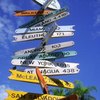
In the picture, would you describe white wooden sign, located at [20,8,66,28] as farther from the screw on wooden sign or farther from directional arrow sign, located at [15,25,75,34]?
the screw on wooden sign

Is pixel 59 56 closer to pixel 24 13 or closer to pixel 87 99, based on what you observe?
pixel 24 13

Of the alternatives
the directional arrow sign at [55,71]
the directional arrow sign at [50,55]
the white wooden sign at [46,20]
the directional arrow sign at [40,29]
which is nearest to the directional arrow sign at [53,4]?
the white wooden sign at [46,20]

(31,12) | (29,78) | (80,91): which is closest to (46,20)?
(31,12)

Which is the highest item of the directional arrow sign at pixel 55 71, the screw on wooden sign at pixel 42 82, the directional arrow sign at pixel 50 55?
the directional arrow sign at pixel 50 55

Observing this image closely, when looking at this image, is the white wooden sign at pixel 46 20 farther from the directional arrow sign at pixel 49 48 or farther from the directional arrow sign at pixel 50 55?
the directional arrow sign at pixel 50 55

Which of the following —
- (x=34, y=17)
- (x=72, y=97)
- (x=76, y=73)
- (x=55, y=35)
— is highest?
(x=34, y=17)

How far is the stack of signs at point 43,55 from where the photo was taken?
41.4 ft

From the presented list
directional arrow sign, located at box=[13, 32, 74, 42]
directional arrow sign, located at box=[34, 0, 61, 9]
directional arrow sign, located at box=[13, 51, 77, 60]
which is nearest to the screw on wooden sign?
directional arrow sign, located at box=[13, 51, 77, 60]

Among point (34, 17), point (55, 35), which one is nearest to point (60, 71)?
point (55, 35)

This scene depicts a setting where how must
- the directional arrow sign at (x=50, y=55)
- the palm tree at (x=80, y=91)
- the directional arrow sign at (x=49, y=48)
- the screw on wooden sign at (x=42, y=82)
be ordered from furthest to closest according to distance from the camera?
the palm tree at (x=80, y=91) → the directional arrow sign at (x=49, y=48) → the directional arrow sign at (x=50, y=55) → the screw on wooden sign at (x=42, y=82)

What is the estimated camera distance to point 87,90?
33375mm

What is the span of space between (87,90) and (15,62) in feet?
68.2

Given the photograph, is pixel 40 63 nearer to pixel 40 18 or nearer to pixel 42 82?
pixel 42 82

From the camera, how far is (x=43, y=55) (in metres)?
13.9
